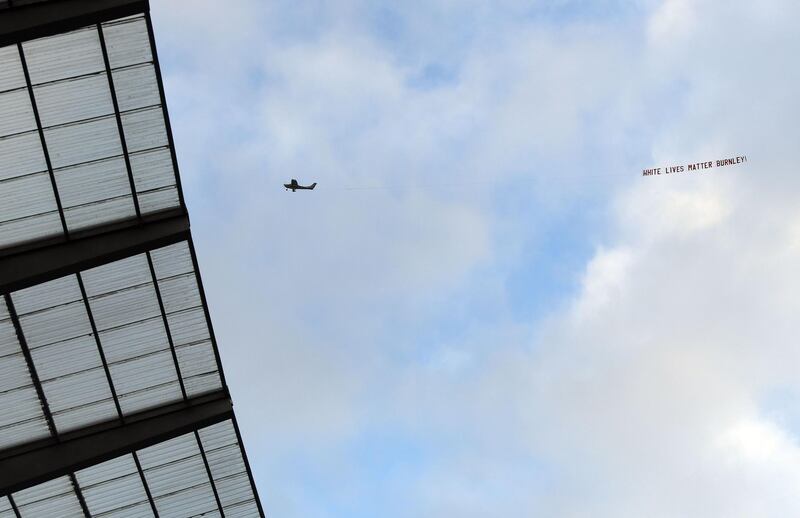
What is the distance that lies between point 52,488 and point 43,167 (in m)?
12.6

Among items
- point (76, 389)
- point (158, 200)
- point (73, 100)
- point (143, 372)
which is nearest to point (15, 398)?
point (76, 389)

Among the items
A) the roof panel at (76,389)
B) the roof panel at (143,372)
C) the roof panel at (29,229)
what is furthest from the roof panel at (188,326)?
the roof panel at (29,229)

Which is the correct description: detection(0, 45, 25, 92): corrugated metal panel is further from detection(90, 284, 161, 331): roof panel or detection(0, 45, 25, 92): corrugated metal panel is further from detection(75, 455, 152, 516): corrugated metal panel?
detection(75, 455, 152, 516): corrugated metal panel

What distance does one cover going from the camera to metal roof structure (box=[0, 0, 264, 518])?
27359 mm

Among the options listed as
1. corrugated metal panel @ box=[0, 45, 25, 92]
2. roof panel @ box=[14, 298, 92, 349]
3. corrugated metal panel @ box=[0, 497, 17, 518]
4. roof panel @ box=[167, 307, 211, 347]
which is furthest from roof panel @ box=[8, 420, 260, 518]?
corrugated metal panel @ box=[0, 45, 25, 92]

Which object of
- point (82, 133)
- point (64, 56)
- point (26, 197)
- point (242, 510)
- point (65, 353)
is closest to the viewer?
point (64, 56)

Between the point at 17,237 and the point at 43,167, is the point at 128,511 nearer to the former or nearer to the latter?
the point at 17,237

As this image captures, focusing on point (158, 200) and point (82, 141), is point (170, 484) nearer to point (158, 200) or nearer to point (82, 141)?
point (158, 200)

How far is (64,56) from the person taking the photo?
27.1m

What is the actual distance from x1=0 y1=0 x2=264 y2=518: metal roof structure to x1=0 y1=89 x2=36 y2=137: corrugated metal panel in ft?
0.15

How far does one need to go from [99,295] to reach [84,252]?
1.89 metres

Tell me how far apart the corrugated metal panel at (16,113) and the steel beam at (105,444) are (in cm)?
1235

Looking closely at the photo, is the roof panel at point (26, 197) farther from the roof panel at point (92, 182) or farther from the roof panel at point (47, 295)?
the roof panel at point (47, 295)

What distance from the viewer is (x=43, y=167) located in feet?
94.3
